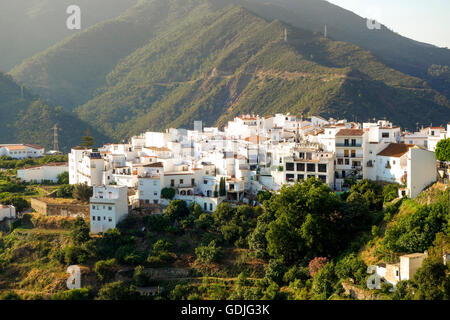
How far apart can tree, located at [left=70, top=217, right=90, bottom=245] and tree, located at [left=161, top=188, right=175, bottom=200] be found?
4463 millimetres

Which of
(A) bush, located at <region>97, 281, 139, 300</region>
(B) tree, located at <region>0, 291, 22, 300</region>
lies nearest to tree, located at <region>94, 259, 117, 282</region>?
(A) bush, located at <region>97, 281, 139, 300</region>

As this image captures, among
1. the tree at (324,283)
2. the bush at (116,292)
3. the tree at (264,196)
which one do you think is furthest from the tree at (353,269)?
the bush at (116,292)

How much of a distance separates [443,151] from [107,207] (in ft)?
56.0

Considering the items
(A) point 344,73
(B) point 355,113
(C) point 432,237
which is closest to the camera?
(C) point 432,237

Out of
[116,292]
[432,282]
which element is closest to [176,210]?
[116,292]

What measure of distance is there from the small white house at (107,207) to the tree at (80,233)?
0.68m

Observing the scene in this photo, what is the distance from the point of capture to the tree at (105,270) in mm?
28406

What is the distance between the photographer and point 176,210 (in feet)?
104

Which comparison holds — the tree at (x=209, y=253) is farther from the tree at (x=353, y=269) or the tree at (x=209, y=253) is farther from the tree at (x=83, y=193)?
the tree at (x=83, y=193)

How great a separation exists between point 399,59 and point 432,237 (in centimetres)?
8354

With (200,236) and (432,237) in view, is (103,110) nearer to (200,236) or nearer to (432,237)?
(200,236)

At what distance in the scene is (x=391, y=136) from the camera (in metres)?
34.3

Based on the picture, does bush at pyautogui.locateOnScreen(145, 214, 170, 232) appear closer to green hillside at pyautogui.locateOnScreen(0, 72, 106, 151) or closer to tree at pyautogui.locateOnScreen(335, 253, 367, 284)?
tree at pyautogui.locateOnScreen(335, 253, 367, 284)

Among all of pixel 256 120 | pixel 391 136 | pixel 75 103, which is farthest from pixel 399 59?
pixel 391 136
